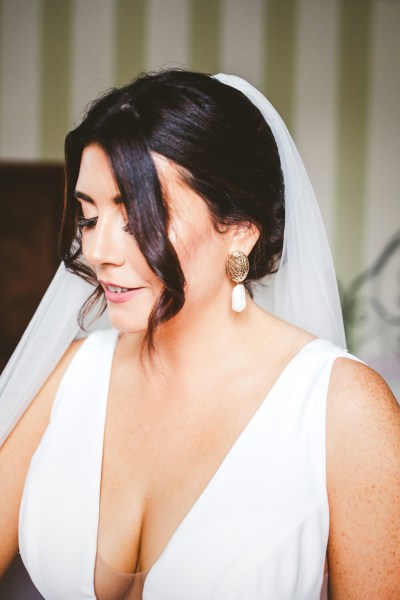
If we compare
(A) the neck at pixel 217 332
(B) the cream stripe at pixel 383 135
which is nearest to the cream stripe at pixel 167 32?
(B) the cream stripe at pixel 383 135

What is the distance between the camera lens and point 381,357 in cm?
345

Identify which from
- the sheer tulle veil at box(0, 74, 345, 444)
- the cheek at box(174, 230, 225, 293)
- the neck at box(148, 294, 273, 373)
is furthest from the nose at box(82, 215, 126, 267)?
the sheer tulle veil at box(0, 74, 345, 444)

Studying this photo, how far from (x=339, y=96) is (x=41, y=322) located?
267 centimetres

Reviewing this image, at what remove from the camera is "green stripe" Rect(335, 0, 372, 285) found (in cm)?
339

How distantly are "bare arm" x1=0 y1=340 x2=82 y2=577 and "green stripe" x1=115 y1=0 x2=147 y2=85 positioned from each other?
246 centimetres

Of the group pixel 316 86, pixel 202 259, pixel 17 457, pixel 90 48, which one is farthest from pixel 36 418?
pixel 316 86

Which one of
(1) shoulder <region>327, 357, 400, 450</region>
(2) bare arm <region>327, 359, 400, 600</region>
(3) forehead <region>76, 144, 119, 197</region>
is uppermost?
(3) forehead <region>76, 144, 119, 197</region>

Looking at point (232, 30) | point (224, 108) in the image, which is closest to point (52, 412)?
point (224, 108)

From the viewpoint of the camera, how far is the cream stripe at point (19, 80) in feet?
10.9

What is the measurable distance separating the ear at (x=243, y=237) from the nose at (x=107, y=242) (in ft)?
0.74

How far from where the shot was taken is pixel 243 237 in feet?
3.81

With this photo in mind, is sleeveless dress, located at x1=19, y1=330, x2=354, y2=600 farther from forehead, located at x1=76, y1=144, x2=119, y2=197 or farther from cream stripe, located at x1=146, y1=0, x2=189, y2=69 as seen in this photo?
cream stripe, located at x1=146, y1=0, x2=189, y2=69

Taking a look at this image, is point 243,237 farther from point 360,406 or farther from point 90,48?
point 90,48

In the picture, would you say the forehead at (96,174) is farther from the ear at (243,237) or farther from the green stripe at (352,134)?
the green stripe at (352,134)
